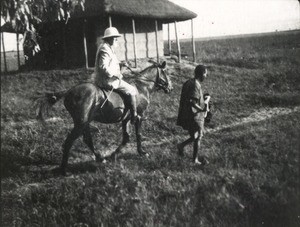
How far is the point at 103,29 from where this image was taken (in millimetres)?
20656

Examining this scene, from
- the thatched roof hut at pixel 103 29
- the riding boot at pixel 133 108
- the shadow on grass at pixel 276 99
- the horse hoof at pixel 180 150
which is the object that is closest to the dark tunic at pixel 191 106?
the horse hoof at pixel 180 150

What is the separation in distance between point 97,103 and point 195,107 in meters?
1.97

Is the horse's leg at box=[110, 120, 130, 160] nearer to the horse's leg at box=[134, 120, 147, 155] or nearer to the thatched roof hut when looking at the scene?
the horse's leg at box=[134, 120, 147, 155]

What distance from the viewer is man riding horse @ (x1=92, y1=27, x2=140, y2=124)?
26.3 feet

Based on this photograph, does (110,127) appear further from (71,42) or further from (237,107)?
(71,42)

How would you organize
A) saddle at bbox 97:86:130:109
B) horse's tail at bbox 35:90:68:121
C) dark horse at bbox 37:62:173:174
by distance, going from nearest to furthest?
dark horse at bbox 37:62:173:174 < horse's tail at bbox 35:90:68:121 < saddle at bbox 97:86:130:109

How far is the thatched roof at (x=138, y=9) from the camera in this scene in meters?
19.0

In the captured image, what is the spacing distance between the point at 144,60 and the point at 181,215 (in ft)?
53.6

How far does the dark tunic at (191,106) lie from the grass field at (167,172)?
70cm

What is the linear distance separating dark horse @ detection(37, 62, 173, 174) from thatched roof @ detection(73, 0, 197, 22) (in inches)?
397

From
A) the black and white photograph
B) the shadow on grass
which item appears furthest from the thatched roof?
the shadow on grass

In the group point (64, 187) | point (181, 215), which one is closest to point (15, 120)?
point (64, 187)

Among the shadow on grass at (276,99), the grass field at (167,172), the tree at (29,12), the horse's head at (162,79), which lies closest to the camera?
the grass field at (167,172)

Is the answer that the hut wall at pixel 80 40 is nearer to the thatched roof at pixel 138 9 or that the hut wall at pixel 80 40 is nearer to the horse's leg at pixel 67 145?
the thatched roof at pixel 138 9
